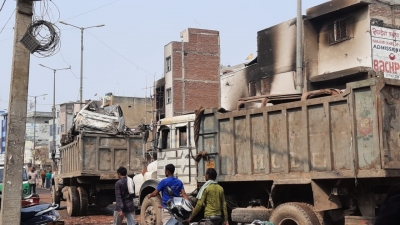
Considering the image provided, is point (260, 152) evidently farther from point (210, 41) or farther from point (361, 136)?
point (210, 41)

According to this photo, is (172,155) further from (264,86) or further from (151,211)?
(264,86)

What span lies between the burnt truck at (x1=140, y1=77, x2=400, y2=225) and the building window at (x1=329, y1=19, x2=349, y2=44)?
14.7m

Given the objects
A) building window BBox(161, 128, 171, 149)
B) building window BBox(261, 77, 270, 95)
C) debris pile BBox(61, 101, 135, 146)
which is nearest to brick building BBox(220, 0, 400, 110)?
building window BBox(261, 77, 270, 95)

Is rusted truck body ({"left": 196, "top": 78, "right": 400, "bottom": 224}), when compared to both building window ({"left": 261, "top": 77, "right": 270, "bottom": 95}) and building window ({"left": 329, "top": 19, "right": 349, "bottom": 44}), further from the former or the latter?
building window ({"left": 261, "top": 77, "right": 270, "bottom": 95})

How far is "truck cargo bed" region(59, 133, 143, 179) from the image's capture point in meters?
16.4

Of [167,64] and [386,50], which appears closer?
[386,50]

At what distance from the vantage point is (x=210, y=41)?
46250 mm

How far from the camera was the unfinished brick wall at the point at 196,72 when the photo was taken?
147 ft

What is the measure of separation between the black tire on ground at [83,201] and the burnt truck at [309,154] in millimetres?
6947

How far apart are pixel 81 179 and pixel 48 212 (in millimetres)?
7669

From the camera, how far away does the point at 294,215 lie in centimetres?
863

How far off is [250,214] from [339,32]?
16.3 m

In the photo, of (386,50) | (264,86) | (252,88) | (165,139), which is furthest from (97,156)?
(252,88)

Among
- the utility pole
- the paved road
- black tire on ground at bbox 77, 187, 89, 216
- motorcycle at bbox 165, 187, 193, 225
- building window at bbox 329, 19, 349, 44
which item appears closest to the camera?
motorcycle at bbox 165, 187, 193, 225
